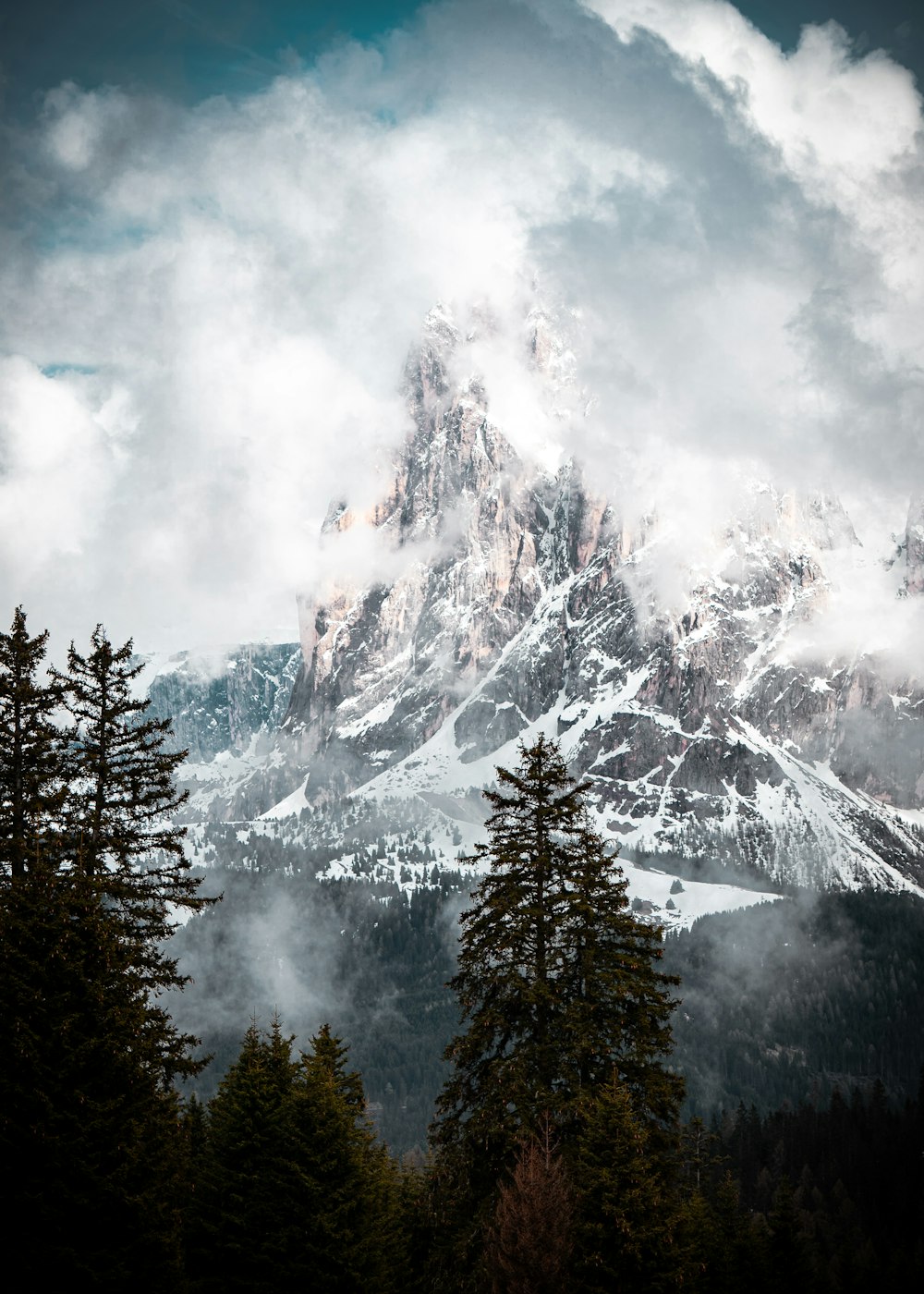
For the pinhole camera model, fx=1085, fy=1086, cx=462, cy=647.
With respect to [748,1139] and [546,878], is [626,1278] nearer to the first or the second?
[546,878]

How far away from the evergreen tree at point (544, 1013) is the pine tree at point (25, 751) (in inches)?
480

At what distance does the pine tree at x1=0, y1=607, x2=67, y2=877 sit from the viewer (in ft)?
98.2

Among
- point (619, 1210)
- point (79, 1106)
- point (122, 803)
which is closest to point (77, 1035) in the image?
point (79, 1106)

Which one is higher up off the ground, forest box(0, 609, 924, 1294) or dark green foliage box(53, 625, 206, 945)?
dark green foliage box(53, 625, 206, 945)

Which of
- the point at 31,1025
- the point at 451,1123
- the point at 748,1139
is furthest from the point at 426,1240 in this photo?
the point at 748,1139

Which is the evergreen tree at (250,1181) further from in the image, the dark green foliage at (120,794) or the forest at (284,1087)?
the dark green foliage at (120,794)

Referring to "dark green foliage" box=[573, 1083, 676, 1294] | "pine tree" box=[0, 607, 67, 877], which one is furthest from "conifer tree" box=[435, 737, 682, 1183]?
"pine tree" box=[0, 607, 67, 877]

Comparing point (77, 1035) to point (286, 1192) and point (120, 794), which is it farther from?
point (286, 1192)

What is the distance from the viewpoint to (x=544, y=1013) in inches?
1129

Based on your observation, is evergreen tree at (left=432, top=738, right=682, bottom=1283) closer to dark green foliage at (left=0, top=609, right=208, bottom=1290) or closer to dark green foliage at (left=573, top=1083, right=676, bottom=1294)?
dark green foliage at (left=573, top=1083, right=676, bottom=1294)

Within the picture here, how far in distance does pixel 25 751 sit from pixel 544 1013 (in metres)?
16.1

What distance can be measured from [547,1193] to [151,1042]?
33.6 ft

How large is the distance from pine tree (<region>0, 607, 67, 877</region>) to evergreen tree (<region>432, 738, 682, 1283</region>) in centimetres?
1219

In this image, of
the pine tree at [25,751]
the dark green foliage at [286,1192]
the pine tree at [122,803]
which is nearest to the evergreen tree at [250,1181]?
the dark green foliage at [286,1192]
